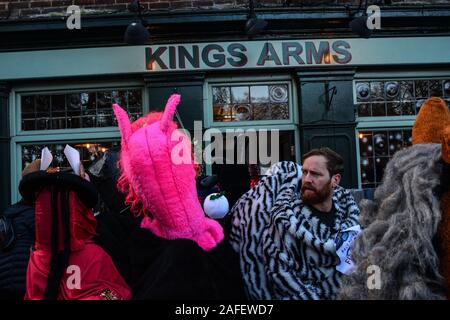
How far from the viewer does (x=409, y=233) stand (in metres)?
1.25

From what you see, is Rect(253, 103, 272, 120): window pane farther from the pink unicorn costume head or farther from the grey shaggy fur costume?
the grey shaggy fur costume

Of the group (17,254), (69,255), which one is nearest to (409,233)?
(69,255)

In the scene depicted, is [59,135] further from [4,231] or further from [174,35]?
[4,231]

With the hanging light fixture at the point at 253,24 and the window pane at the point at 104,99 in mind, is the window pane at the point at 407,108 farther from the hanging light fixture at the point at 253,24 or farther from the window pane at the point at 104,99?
the window pane at the point at 104,99

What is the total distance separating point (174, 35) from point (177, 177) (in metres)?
5.53

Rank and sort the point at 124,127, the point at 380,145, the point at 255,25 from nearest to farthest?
the point at 124,127, the point at 255,25, the point at 380,145

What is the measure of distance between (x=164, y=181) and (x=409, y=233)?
88 cm

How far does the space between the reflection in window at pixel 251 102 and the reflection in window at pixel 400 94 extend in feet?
4.42

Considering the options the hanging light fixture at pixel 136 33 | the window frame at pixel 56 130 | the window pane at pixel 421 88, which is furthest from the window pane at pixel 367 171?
the hanging light fixture at pixel 136 33

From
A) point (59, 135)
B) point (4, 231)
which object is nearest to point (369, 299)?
point (4, 231)

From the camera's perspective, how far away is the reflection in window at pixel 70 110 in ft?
23.5

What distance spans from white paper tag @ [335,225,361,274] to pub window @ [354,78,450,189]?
16.2 feet

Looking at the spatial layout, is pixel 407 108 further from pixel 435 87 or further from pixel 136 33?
pixel 136 33

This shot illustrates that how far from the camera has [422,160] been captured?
1.33 metres
